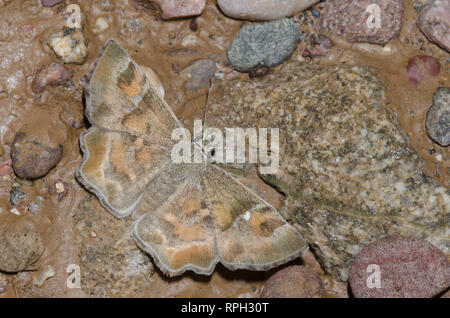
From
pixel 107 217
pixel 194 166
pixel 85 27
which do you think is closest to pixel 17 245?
pixel 107 217

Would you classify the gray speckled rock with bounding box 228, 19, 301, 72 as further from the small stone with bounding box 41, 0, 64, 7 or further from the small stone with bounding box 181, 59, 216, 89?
the small stone with bounding box 41, 0, 64, 7

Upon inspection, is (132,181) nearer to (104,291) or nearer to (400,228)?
(104,291)

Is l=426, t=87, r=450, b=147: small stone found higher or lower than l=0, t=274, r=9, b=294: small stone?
higher

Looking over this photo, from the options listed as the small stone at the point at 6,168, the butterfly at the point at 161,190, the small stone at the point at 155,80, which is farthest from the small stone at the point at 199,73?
the small stone at the point at 6,168

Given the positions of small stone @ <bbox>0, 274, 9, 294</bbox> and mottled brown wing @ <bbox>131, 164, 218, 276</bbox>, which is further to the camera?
small stone @ <bbox>0, 274, 9, 294</bbox>

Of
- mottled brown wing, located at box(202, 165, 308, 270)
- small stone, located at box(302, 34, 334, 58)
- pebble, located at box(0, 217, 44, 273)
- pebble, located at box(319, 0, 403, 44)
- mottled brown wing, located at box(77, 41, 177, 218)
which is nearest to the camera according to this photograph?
mottled brown wing, located at box(202, 165, 308, 270)

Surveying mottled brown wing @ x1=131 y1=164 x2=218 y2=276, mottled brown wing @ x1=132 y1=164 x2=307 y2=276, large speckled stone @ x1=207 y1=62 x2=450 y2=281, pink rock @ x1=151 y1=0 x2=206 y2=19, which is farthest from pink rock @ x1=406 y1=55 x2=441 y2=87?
mottled brown wing @ x1=131 y1=164 x2=218 y2=276

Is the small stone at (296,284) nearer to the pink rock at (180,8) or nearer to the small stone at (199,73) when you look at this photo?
the small stone at (199,73)

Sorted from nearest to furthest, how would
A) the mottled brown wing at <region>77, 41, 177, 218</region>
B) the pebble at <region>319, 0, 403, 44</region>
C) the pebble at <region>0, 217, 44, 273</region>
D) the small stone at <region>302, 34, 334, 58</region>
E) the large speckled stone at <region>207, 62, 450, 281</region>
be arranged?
the mottled brown wing at <region>77, 41, 177, 218</region>, the large speckled stone at <region>207, 62, 450, 281</region>, the pebble at <region>0, 217, 44, 273</region>, the pebble at <region>319, 0, 403, 44</region>, the small stone at <region>302, 34, 334, 58</region>
